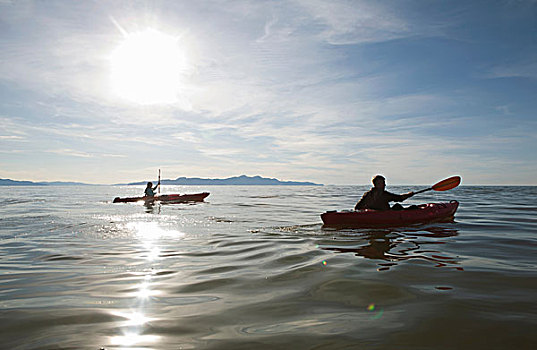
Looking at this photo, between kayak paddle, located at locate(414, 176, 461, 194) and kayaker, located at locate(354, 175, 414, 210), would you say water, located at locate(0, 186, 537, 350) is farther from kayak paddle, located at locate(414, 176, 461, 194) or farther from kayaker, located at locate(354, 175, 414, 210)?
kayak paddle, located at locate(414, 176, 461, 194)

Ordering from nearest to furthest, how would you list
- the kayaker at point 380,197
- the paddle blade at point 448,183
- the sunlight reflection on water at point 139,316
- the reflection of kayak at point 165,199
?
the sunlight reflection on water at point 139,316
the kayaker at point 380,197
the paddle blade at point 448,183
the reflection of kayak at point 165,199

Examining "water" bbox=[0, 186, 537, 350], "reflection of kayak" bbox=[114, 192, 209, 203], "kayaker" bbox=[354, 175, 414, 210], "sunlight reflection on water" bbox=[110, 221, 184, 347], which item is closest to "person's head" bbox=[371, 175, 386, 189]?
"kayaker" bbox=[354, 175, 414, 210]

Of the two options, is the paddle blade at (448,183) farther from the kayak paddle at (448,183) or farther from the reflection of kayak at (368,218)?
the reflection of kayak at (368,218)

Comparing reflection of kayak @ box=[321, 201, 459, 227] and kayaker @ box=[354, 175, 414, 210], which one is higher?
kayaker @ box=[354, 175, 414, 210]

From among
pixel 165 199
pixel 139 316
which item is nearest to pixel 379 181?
pixel 139 316

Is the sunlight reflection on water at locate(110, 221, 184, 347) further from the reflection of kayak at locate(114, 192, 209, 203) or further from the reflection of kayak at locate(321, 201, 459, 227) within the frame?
the reflection of kayak at locate(114, 192, 209, 203)

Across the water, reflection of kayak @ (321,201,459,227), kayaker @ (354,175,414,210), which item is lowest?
the water

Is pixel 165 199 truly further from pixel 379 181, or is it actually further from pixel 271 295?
pixel 271 295

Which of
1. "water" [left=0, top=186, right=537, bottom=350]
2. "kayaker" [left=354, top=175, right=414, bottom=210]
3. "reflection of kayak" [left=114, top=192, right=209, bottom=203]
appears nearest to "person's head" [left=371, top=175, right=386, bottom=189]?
"kayaker" [left=354, top=175, right=414, bottom=210]

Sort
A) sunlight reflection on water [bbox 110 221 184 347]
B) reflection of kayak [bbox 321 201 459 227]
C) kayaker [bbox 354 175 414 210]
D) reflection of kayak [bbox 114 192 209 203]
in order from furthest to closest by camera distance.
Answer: reflection of kayak [bbox 114 192 209 203] → kayaker [bbox 354 175 414 210] → reflection of kayak [bbox 321 201 459 227] → sunlight reflection on water [bbox 110 221 184 347]

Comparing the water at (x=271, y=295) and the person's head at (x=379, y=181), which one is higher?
the person's head at (x=379, y=181)

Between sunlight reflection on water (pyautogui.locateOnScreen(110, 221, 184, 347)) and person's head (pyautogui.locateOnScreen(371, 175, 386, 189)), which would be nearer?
sunlight reflection on water (pyautogui.locateOnScreen(110, 221, 184, 347))

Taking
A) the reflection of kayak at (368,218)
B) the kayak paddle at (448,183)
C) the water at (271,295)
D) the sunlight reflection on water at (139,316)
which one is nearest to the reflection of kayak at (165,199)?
the water at (271,295)

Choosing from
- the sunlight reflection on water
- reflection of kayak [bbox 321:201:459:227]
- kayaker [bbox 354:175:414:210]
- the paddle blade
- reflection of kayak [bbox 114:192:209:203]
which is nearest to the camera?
the sunlight reflection on water
